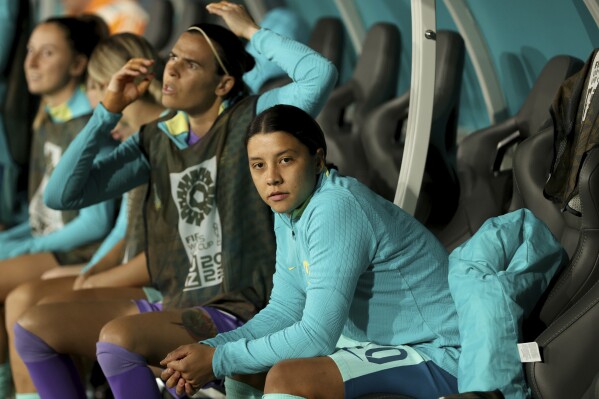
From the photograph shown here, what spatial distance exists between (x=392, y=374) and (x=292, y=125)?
662 mm

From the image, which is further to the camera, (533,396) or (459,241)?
(459,241)

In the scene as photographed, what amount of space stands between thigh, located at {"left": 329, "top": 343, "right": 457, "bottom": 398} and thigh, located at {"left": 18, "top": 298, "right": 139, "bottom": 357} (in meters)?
0.97

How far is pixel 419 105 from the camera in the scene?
355 centimetres

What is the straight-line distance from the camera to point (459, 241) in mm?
3668

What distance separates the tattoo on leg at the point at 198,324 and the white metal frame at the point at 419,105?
0.72 meters

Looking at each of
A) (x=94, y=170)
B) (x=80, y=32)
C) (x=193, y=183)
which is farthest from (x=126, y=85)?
(x=80, y=32)

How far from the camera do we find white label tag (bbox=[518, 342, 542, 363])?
263 centimetres

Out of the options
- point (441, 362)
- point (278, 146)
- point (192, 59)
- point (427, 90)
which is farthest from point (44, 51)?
point (441, 362)

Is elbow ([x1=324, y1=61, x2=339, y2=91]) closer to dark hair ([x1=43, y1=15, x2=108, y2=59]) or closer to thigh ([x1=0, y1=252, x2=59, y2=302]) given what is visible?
thigh ([x1=0, y1=252, x2=59, y2=302])

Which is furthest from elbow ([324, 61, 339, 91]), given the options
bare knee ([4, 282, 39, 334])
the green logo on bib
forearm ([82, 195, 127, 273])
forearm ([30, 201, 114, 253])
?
forearm ([30, 201, 114, 253])

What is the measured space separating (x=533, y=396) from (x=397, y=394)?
1.04 ft

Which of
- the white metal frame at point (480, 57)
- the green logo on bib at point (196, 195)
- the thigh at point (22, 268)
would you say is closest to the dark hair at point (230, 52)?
the green logo on bib at point (196, 195)

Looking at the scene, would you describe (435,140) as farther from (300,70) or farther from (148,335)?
(148,335)

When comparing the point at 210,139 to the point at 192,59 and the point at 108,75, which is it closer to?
the point at 192,59
